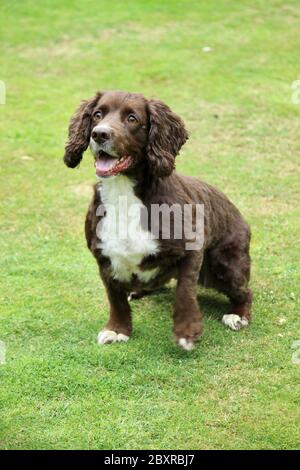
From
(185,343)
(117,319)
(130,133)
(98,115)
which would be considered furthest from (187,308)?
(98,115)

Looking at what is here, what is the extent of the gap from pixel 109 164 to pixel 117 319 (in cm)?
124

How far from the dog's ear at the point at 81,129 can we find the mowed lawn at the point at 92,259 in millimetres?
1383

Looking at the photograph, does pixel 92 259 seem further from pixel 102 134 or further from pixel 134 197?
pixel 102 134

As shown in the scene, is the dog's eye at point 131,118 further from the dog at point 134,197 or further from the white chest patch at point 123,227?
the white chest patch at point 123,227

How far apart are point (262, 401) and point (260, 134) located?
6266mm

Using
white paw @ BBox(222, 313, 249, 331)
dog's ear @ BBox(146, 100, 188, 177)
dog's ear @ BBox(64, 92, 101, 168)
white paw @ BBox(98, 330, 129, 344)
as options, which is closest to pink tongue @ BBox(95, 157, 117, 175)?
dog's ear @ BBox(146, 100, 188, 177)

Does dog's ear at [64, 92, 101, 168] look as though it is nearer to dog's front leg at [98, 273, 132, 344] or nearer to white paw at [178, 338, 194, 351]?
dog's front leg at [98, 273, 132, 344]

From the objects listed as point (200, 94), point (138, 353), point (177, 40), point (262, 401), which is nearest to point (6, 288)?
point (138, 353)

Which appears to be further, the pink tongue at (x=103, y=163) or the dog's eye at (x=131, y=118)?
the dog's eye at (x=131, y=118)

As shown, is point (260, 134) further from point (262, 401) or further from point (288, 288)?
point (262, 401)

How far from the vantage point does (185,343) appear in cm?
543

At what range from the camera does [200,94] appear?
477 inches

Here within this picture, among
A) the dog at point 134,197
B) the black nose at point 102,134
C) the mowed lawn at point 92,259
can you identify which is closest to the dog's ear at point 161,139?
the dog at point 134,197

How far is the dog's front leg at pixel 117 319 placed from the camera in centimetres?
576
